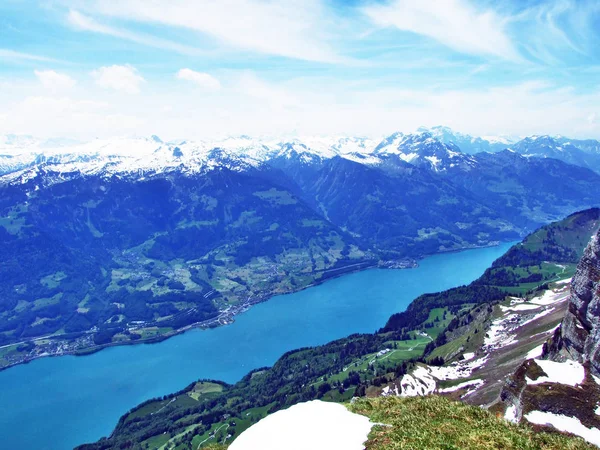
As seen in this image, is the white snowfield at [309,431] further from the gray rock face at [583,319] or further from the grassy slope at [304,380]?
the grassy slope at [304,380]

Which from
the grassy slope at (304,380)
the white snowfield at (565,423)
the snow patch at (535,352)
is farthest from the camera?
the grassy slope at (304,380)

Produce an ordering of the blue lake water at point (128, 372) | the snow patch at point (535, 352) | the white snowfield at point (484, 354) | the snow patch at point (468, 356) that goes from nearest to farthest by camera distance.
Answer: the snow patch at point (535, 352), the white snowfield at point (484, 354), the snow patch at point (468, 356), the blue lake water at point (128, 372)

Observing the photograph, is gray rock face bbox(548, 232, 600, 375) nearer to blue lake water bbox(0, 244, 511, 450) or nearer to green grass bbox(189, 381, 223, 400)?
green grass bbox(189, 381, 223, 400)

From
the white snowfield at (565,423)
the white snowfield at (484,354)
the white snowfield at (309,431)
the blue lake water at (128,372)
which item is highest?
the white snowfield at (309,431)

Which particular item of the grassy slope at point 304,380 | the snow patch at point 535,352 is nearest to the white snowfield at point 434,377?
the grassy slope at point 304,380

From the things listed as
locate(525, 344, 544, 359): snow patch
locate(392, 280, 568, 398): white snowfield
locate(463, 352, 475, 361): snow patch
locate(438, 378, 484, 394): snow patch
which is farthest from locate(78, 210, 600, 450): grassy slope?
locate(525, 344, 544, 359): snow patch

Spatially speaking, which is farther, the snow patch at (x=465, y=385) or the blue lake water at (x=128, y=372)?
the blue lake water at (x=128, y=372)

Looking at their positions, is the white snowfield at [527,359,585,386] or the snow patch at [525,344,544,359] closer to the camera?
the white snowfield at [527,359,585,386]

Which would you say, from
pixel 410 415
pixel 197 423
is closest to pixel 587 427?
pixel 410 415
